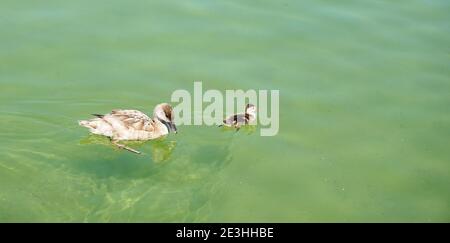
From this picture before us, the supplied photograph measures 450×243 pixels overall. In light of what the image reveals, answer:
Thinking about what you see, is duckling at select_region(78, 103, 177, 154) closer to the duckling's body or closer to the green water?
the green water

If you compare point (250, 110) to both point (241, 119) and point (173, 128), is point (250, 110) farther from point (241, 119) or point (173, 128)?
point (173, 128)

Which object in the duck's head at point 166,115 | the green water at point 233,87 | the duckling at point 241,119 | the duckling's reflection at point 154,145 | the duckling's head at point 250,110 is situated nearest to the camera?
the green water at point 233,87

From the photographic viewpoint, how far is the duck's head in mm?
7570

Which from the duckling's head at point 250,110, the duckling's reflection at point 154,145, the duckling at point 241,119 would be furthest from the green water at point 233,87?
the duckling's head at point 250,110

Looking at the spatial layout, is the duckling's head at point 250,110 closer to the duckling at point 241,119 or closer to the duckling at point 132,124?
the duckling at point 241,119

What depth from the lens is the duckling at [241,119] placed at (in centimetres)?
769

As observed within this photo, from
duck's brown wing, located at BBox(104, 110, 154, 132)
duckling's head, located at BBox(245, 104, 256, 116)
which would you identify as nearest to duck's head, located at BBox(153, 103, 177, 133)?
duck's brown wing, located at BBox(104, 110, 154, 132)

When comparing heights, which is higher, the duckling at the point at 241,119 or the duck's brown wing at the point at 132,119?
the duckling at the point at 241,119

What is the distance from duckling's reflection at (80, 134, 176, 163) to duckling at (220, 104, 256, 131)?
781mm

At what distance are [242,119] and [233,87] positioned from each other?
912 millimetres

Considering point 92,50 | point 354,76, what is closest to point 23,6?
point 92,50

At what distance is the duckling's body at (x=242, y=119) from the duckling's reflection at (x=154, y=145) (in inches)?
30.9

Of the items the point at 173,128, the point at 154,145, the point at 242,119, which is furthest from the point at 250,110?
the point at 154,145
